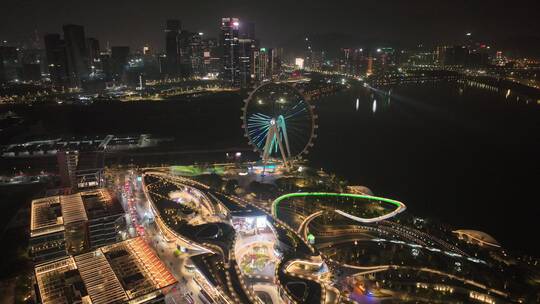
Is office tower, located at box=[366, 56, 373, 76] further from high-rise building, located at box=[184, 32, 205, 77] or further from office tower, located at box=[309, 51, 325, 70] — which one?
high-rise building, located at box=[184, 32, 205, 77]

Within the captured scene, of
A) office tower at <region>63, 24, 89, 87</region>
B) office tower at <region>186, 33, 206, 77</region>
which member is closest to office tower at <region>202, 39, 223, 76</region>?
office tower at <region>186, 33, 206, 77</region>

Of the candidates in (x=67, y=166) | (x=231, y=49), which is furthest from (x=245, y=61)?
(x=67, y=166)

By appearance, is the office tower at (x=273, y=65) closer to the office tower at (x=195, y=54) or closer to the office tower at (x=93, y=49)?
the office tower at (x=195, y=54)

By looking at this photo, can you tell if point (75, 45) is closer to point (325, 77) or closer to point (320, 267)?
point (325, 77)

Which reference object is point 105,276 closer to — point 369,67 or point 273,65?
point 273,65

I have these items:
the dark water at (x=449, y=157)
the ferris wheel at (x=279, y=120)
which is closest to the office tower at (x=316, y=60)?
the dark water at (x=449, y=157)
